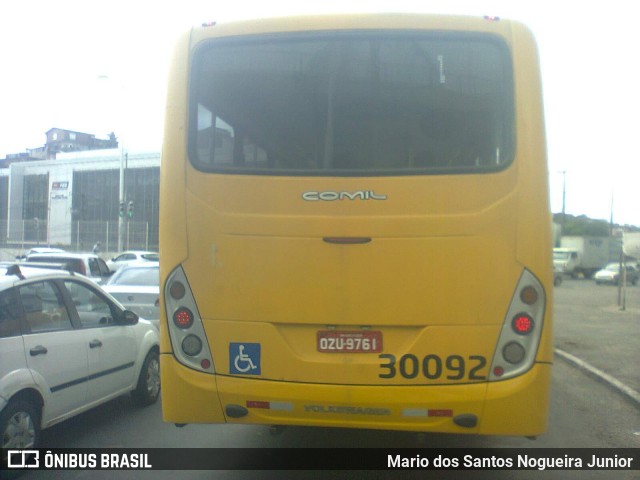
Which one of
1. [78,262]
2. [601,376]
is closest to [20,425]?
[601,376]

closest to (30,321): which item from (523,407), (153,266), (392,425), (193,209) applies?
(193,209)

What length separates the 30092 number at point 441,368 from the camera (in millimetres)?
4461

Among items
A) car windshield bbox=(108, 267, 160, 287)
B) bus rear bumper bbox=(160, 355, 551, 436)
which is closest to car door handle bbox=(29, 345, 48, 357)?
bus rear bumper bbox=(160, 355, 551, 436)

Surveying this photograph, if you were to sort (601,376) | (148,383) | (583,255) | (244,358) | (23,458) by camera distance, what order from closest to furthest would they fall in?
(244,358)
(23,458)
(148,383)
(601,376)
(583,255)

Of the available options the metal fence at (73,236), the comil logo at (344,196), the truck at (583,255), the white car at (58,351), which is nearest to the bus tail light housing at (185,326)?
the comil logo at (344,196)

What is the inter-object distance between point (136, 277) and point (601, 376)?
331 inches

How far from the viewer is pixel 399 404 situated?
446 centimetres

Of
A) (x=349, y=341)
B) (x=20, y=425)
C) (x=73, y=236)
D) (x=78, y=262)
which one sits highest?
(x=349, y=341)

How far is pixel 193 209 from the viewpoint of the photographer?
15.6 ft

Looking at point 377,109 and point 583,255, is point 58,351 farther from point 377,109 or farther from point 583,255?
point 583,255

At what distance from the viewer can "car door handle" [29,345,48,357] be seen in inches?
224

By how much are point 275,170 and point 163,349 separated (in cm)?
150

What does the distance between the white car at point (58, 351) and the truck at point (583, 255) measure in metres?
54.2

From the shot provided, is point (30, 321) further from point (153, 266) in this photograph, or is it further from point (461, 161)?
point (153, 266)
